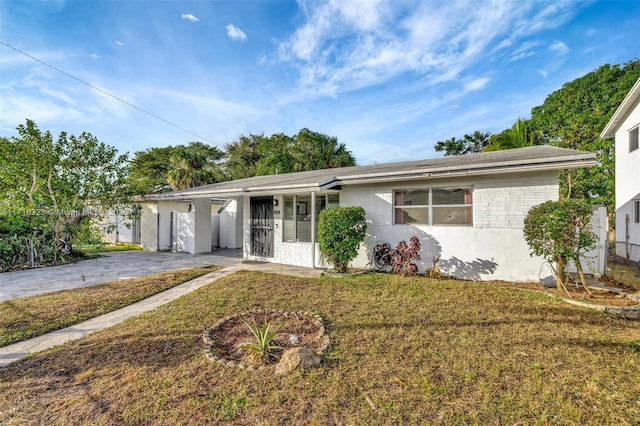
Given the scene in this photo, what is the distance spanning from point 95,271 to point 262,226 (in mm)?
5421

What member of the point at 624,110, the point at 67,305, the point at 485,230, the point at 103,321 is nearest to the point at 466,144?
the point at 624,110

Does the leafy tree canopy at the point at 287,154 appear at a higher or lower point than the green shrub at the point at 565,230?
higher

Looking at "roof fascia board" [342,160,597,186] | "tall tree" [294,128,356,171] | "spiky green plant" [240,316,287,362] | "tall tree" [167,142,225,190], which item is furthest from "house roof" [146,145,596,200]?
"tall tree" [294,128,356,171]

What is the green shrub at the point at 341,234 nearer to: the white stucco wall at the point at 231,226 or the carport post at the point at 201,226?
the carport post at the point at 201,226

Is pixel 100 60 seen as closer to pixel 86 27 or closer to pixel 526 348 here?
pixel 86 27

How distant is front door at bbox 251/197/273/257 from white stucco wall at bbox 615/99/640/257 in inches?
Answer: 544

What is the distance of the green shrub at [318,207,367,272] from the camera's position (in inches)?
309

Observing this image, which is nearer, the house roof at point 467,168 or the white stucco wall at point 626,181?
the house roof at point 467,168

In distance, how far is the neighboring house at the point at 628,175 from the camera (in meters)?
10.8

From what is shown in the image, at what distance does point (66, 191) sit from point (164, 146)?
72.7ft

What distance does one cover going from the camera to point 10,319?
5.01 m

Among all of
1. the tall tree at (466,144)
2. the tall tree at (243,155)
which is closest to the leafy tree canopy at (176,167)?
the tall tree at (243,155)

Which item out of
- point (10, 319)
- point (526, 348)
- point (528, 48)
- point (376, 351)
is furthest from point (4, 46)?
point (528, 48)

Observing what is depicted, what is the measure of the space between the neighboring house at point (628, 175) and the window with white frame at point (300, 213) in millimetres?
11052
